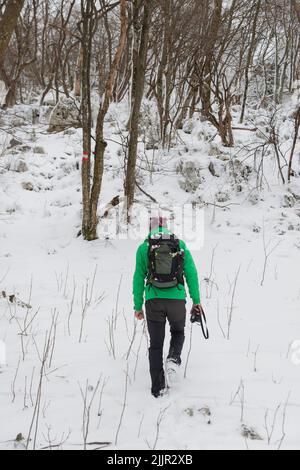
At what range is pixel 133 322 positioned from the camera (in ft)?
17.0

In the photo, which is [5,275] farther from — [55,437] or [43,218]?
[55,437]

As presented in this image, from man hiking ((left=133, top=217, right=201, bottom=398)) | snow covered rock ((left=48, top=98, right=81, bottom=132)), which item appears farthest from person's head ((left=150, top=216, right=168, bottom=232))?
snow covered rock ((left=48, top=98, right=81, bottom=132))

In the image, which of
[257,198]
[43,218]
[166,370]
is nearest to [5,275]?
[43,218]

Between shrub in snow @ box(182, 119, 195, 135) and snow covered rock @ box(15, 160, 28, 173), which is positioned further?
shrub in snow @ box(182, 119, 195, 135)

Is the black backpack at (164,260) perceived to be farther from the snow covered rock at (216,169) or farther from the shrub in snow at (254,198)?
the snow covered rock at (216,169)

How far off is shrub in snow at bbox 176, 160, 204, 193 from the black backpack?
22.6 feet

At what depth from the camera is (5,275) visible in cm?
673

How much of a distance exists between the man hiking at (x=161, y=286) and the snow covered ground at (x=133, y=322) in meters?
0.29

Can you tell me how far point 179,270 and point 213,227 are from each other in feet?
18.4

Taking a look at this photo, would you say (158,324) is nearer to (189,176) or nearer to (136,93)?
(136,93)

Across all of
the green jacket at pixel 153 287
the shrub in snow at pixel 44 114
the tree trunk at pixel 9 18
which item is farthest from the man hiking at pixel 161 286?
the shrub in snow at pixel 44 114

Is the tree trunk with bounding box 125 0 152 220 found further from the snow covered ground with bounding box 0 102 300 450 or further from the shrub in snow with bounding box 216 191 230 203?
the shrub in snow with bounding box 216 191 230 203

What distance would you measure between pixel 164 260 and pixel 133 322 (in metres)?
2.02

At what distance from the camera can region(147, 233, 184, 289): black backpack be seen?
3441 millimetres
